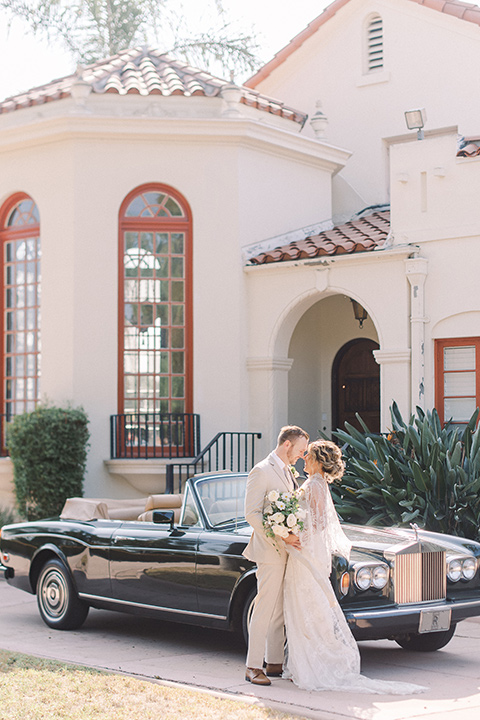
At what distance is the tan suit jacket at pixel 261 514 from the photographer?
21.2 ft

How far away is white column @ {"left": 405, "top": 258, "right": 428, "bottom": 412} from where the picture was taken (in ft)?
41.3

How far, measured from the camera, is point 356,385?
15.7 meters

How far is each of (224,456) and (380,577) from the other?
273 inches

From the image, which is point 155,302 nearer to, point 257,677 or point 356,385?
point 356,385

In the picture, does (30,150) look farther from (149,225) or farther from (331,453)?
(331,453)

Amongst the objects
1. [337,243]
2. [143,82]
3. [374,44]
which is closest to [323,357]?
[337,243]

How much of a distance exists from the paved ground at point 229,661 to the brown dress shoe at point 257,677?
0.05 metres

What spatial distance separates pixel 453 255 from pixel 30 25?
17810 millimetres

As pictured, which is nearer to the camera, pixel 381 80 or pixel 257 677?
pixel 257 677

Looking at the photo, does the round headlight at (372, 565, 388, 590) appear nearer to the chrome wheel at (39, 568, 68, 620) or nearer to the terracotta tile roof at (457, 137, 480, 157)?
the chrome wheel at (39, 568, 68, 620)

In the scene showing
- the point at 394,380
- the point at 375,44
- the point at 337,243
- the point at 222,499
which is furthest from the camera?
the point at 375,44

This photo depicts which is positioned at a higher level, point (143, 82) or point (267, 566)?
point (143, 82)

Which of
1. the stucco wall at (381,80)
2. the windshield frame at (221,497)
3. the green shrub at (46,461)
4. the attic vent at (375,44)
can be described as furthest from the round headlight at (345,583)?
the attic vent at (375,44)

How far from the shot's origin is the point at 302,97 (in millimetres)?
18234
